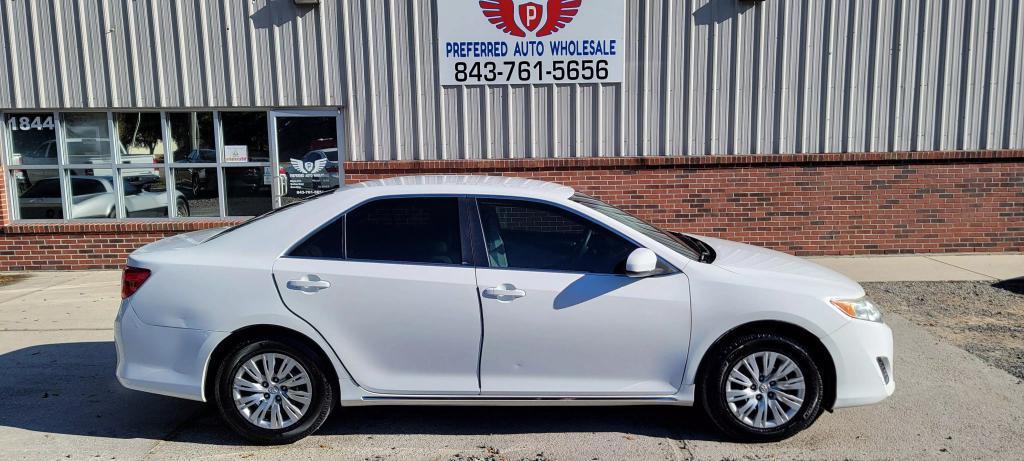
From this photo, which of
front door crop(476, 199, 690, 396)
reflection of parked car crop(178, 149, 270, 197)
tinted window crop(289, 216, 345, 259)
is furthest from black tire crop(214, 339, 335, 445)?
reflection of parked car crop(178, 149, 270, 197)

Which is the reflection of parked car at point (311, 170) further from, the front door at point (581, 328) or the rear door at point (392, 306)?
the front door at point (581, 328)

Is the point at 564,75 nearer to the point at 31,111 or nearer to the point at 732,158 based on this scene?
the point at 732,158

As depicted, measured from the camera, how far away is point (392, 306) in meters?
3.96

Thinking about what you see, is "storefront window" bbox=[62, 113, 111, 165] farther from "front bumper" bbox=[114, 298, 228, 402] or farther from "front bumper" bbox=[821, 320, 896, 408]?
"front bumper" bbox=[821, 320, 896, 408]

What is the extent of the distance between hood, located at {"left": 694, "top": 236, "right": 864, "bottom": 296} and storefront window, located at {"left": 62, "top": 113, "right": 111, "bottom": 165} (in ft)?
27.0

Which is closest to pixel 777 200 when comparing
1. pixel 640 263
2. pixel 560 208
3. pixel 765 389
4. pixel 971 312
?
pixel 971 312

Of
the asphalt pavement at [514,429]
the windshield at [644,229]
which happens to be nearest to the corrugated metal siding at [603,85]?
the asphalt pavement at [514,429]

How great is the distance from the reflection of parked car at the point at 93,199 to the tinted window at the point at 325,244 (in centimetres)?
632

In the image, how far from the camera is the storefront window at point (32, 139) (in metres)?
9.37

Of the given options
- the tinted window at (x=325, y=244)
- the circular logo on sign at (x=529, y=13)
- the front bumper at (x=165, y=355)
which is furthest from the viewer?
the circular logo on sign at (x=529, y=13)

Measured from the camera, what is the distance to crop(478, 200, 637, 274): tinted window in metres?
4.07

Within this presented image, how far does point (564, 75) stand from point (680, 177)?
197 centimetres

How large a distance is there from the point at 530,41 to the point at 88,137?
585 cm

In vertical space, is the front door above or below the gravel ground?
above
